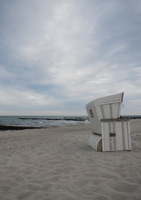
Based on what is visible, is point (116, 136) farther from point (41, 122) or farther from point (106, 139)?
point (41, 122)

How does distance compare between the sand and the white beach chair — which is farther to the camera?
the white beach chair

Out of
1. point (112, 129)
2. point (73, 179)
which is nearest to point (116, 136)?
point (112, 129)

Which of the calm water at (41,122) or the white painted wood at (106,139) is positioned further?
the calm water at (41,122)

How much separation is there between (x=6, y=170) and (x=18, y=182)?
2.69ft

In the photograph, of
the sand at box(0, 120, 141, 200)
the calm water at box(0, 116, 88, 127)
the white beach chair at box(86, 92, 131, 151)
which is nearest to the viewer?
the sand at box(0, 120, 141, 200)

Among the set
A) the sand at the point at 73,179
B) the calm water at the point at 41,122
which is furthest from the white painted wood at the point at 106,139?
the calm water at the point at 41,122

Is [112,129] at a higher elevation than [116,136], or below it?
higher

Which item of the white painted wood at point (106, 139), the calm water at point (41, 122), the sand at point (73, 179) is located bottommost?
the calm water at point (41, 122)

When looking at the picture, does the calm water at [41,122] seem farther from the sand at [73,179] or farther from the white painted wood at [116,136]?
the sand at [73,179]

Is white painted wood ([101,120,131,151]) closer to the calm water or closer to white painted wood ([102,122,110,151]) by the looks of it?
white painted wood ([102,122,110,151])

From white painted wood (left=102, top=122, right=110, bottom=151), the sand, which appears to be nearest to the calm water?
white painted wood (left=102, top=122, right=110, bottom=151)

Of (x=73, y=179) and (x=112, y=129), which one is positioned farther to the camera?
(x=112, y=129)

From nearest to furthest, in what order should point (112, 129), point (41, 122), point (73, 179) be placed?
point (73, 179), point (112, 129), point (41, 122)

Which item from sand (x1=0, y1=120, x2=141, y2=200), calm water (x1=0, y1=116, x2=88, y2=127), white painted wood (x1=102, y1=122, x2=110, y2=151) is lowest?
calm water (x1=0, y1=116, x2=88, y2=127)
